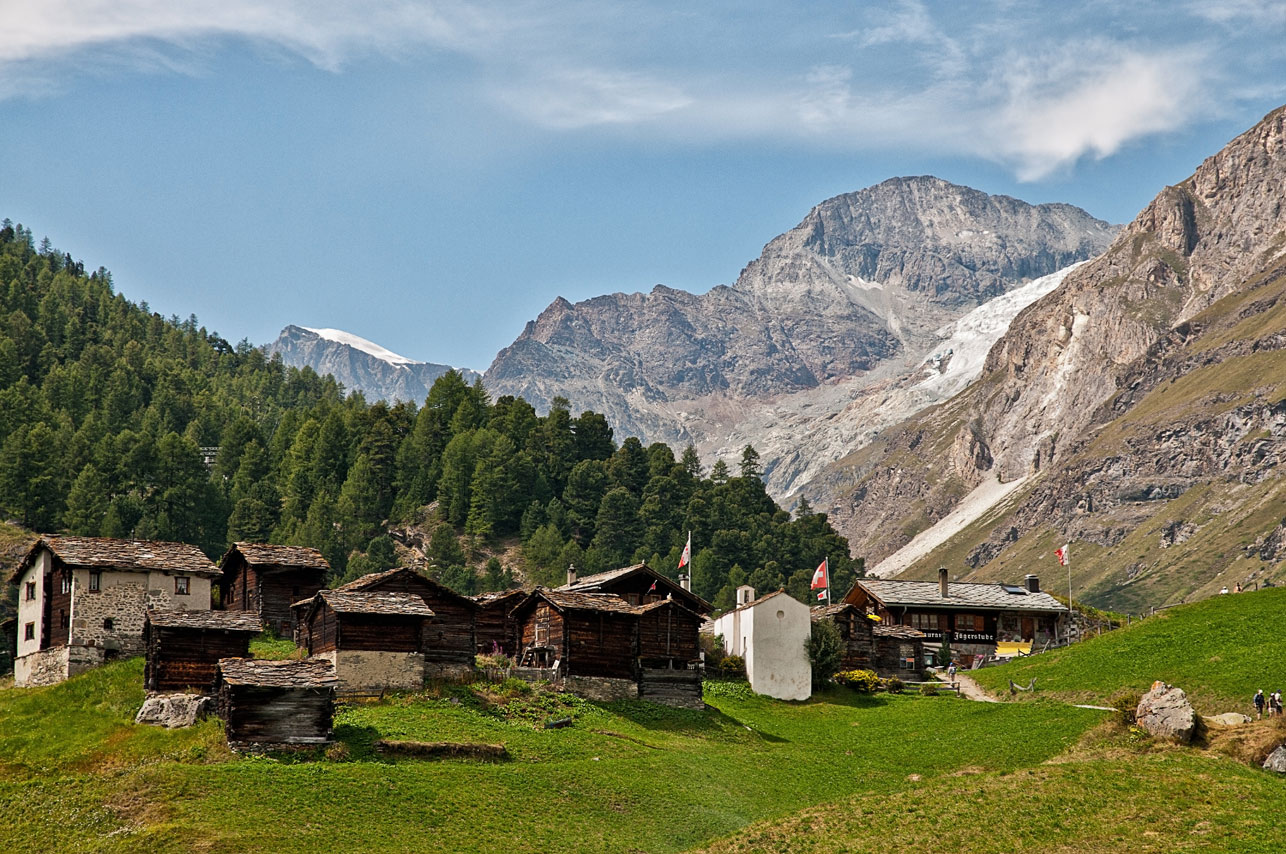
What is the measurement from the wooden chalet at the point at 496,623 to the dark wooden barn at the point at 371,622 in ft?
50.0

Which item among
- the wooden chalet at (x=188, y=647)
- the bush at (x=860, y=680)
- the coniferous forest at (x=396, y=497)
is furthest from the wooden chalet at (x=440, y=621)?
the coniferous forest at (x=396, y=497)

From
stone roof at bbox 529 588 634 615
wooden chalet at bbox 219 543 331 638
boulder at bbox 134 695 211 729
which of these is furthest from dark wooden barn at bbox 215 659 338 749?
wooden chalet at bbox 219 543 331 638

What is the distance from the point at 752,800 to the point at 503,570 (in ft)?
377

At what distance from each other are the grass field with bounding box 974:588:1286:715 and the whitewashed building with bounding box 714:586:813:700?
12.3 m

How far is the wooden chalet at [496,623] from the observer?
83.0 m

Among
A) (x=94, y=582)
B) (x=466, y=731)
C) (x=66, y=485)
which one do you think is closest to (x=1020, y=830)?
(x=466, y=731)

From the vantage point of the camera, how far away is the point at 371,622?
66312 millimetres

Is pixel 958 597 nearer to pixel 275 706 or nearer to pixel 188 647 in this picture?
pixel 188 647

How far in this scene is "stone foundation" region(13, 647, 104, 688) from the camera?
70688mm

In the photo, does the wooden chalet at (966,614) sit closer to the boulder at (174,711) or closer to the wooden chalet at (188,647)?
the wooden chalet at (188,647)

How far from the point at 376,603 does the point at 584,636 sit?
497 inches

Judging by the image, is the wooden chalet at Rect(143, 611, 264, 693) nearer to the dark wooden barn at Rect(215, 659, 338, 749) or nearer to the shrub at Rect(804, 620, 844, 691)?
the dark wooden barn at Rect(215, 659, 338, 749)

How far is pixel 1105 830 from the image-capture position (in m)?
45.3

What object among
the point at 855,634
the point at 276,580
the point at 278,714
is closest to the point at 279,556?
the point at 276,580
